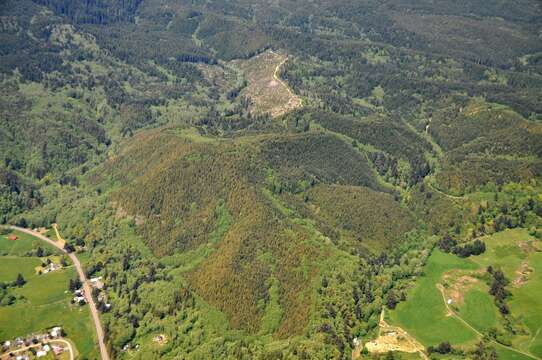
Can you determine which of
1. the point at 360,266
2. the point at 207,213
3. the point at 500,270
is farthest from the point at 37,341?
the point at 500,270

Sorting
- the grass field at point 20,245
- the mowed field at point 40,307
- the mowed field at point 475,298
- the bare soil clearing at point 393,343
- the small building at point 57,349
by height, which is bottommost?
the grass field at point 20,245

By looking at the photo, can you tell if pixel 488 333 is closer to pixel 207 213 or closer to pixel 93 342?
pixel 207 213

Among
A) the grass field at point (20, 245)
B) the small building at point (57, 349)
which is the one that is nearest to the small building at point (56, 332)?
the small building at point (57, 349)

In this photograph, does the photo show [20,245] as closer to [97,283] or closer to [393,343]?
[97,283]

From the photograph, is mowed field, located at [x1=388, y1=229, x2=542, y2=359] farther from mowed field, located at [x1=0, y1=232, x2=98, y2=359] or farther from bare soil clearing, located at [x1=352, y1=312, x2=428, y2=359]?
mowed field, located at [x1=0, y1=232, x2=98, y2=359]

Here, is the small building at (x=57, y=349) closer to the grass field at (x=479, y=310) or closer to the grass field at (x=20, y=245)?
the grass field at (x=20, y=245)

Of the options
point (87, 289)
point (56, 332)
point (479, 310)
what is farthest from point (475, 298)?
point (56, 332)

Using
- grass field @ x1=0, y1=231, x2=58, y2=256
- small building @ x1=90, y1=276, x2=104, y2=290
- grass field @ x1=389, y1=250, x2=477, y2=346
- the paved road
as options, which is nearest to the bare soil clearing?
grass field @ x1=389, y1=250, x2=477, y2=346
